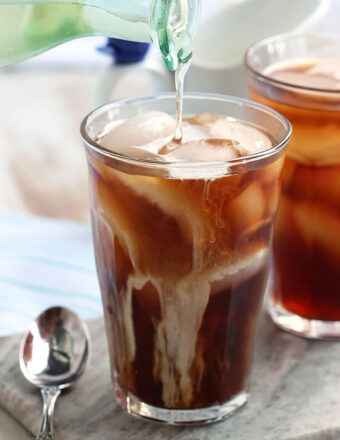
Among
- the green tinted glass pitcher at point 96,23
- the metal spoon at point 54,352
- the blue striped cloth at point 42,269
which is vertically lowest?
the blue striped cloth at point 42,269

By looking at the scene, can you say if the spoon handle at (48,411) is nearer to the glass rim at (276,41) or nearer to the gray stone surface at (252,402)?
the gray stone surface at (252,402)

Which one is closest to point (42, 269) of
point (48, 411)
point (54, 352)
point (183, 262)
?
point (54, 352)

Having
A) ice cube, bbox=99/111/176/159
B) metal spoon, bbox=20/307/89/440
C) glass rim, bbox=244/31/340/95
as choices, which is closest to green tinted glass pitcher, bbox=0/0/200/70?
ice cube, bbox=99/111/176/159

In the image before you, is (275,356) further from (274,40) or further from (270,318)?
(274,40)

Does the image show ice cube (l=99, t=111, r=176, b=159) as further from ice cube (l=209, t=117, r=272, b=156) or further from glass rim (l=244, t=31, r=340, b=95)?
glass rim (l=244, t=31, r=340, b=95)

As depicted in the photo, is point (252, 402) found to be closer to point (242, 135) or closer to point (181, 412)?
point (181, 412)

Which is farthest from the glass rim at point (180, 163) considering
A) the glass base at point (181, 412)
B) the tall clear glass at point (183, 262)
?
the glass base at point (181, 412)

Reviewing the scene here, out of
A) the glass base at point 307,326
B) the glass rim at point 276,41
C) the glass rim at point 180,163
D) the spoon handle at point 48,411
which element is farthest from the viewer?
the glass base at point 307,326
